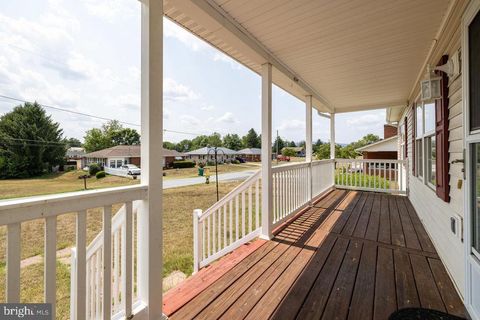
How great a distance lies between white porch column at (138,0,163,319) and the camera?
1476 millimetres

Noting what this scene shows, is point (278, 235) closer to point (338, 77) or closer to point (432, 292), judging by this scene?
point (432, 292)

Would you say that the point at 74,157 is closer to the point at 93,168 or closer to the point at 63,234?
the point at 93,168

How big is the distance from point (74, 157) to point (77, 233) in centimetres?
54

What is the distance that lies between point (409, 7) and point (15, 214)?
3.23 metres

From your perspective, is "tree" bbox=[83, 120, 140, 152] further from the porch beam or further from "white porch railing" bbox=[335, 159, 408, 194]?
"white porch railing" bbox=[335, 159, 408, 194]

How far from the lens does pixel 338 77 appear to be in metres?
3.95

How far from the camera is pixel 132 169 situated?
1.70 metres

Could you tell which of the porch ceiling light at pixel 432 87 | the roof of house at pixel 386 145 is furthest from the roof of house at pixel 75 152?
the roof of house at pixel 386 145

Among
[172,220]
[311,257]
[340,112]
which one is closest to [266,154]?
[311,257]

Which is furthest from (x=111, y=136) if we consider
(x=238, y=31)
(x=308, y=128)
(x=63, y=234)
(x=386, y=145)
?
(x=386, y=145)

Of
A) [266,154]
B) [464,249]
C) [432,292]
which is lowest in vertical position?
[432,292]

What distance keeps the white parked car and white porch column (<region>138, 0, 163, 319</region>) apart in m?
0.20

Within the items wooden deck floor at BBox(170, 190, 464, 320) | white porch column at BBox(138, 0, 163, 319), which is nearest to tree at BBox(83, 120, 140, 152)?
white porch column at BBox(138, 0, 163, 319)

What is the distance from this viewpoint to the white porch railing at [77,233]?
38.3 inches
